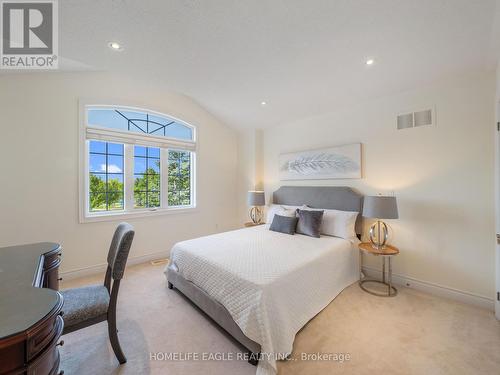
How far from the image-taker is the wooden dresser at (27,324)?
72 centimetres

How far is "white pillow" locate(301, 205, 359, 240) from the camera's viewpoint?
2.88 m

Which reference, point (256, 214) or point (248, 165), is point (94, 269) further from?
point (248, 165)

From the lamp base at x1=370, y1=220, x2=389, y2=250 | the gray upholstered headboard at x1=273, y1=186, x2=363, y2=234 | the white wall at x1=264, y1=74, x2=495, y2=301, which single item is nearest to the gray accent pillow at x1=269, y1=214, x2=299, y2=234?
the gray upholstered headboard at x1=273, y1=186, x2=363, y2=234

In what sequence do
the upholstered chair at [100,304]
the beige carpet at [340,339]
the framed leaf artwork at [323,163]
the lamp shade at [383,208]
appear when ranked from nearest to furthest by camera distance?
the upholstered chair at [100,304], the beige carpet at [340,339], the lamp shade at [383,208], the framed leaf artwork at [323,163]

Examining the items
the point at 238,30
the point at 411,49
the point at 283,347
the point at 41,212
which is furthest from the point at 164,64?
the point at 283,347

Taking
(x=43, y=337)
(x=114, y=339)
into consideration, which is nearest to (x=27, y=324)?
(x=43, y=337)

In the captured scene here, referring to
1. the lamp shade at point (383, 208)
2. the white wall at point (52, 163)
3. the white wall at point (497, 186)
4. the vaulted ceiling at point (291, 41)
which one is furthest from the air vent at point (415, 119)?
the white wall at point (52, 163)

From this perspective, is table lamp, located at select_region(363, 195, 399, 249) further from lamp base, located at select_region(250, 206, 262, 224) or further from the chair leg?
the chair leg

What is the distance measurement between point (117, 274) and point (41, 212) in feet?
7.02

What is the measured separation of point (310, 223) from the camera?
2996mm

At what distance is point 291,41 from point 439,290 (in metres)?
3.35

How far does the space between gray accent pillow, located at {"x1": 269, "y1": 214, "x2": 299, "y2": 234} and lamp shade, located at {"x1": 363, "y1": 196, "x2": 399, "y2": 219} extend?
3.27 feet

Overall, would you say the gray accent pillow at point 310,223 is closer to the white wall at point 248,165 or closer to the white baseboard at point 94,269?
the white wall at point 248,165

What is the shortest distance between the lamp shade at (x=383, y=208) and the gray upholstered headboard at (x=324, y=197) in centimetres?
56
